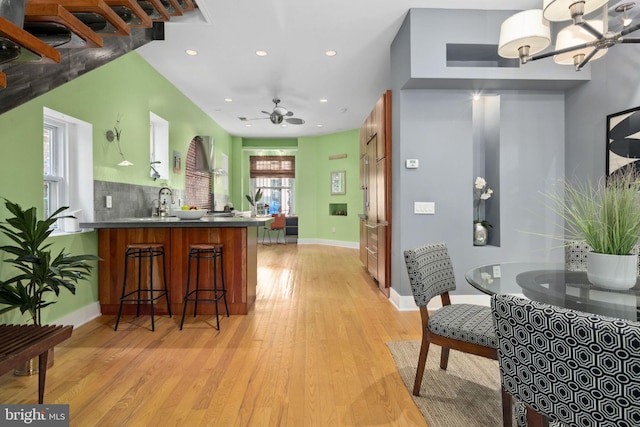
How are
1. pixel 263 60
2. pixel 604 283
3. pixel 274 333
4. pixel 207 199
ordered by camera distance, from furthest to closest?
1. pixel 207 199
2. pixel 263 60
3. pixel 274 333
4. pixel 604 283

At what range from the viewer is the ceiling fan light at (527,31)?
→ 198 centimetres

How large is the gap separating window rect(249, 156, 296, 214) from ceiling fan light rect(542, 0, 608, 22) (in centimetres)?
803

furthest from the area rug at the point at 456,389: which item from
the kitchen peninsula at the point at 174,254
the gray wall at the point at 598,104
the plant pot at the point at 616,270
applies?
the gray wall at the point at 598,104

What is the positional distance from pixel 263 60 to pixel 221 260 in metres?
2.77

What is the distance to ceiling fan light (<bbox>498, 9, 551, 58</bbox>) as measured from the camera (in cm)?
198

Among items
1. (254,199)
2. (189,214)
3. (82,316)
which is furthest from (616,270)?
(254,199)

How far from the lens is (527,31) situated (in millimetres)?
1984

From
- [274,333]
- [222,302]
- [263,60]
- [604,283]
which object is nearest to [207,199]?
[263,60]

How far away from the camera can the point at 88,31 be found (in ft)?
5.72

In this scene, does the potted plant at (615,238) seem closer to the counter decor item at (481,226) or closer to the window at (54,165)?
the counter decor item at (481,226)

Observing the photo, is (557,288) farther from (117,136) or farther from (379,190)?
(117,136)

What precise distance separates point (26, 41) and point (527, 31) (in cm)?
258

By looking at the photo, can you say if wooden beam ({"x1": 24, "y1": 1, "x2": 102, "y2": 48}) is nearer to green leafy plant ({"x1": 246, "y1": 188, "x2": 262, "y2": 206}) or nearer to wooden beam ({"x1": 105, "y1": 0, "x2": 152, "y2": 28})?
wooden beam ({"x1": 105, "y1": 0, "x2": 152, "y2": 28})

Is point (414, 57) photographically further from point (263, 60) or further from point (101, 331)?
point (101, 331)
